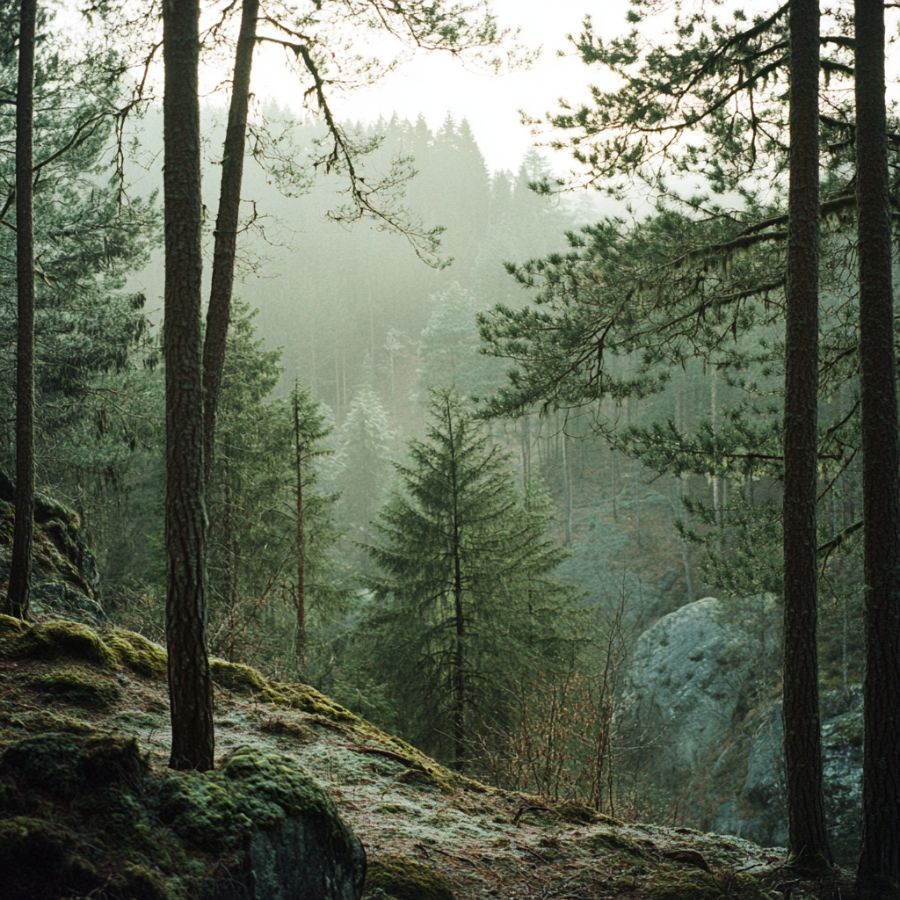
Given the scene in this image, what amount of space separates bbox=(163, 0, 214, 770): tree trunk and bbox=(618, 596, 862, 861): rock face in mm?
13942

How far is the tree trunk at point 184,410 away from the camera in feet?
13.1

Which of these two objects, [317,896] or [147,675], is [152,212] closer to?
[147,675]

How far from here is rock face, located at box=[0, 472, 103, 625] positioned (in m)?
8.73

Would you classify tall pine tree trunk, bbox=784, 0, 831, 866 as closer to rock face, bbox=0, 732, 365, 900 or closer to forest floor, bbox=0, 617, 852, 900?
forest floor, bbox=0, 617, 852, 900

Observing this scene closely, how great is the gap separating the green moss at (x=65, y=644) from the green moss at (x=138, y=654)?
0.18 meters

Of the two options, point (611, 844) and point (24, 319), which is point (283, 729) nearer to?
point (611, 844)

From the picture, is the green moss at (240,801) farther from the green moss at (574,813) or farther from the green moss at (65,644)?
the green moss at (574,813)

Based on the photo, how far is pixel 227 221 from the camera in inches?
286

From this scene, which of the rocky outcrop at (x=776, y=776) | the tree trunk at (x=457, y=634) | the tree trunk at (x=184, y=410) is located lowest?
the rocky outcrop at (x=776, y=776)

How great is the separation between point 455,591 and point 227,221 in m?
10.1

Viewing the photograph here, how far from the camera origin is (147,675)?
686 centimetres

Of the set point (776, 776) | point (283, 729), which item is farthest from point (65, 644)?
point (776, 776)

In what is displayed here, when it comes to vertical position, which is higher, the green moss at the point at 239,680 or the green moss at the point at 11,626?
the green moss at the point at 11,626

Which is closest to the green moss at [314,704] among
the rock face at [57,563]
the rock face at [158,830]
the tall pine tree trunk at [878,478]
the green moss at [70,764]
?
the rock face at [57,563]
